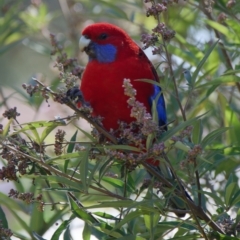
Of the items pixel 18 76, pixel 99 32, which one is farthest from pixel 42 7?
pixel 18 76

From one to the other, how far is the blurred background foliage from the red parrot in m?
0.12

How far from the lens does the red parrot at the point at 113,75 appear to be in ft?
7.89

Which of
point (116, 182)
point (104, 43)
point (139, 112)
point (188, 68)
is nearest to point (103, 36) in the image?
point (104, 43)

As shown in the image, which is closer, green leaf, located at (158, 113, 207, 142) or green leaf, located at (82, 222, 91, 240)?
green leaf, located at (158, 113, 207, 142)

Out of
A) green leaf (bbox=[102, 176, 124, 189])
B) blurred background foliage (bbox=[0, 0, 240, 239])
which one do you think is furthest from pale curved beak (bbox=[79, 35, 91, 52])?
green leaf (bbox=[102, 176, 124, 189])

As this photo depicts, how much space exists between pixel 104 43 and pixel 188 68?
1.42 feet

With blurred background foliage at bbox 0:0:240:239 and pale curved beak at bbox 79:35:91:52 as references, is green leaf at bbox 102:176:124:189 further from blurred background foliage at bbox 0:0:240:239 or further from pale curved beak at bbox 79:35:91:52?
pale curved beak at bbox 79:35:91:52

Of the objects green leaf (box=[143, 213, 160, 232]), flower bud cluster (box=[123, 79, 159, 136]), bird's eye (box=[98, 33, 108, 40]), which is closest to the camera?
flower bud cluster (box=[123, 79, 159, 136])

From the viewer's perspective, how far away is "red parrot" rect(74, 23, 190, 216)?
7.89ft

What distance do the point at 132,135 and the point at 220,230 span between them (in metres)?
0.46

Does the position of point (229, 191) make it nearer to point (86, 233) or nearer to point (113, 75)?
point (86, 233)

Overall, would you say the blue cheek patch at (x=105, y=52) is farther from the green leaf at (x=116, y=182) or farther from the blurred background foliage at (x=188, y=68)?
the green leaf at (x=116, y=182)

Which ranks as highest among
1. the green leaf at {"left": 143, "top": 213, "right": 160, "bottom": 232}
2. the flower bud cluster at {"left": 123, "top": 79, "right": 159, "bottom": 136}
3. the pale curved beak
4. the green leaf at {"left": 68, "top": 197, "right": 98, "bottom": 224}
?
the pale curved beak

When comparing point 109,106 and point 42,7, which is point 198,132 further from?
point 42,7
